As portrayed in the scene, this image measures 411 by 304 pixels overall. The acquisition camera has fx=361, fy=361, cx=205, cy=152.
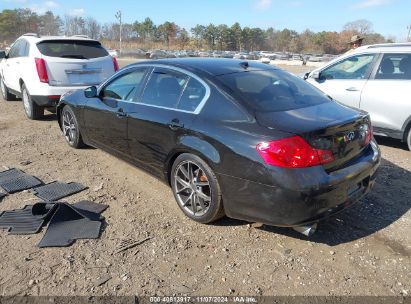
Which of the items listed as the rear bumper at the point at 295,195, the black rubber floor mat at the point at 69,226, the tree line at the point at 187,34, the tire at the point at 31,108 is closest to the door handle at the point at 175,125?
the rear bumper at the point at 295,195

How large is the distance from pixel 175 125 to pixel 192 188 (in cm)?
66

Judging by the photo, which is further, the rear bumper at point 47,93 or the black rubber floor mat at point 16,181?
the rear bumper at point 47,93

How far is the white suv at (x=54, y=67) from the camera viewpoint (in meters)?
7.09

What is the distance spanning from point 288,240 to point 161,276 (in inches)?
49.8


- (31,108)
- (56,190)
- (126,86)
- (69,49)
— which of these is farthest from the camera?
(31,108)

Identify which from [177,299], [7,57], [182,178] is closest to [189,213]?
[182,178]

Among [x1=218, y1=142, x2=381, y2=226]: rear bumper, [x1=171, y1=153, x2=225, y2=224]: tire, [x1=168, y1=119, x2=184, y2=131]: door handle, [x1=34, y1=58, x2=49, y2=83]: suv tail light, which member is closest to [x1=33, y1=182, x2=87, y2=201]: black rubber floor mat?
[x1=171, y1=153, x2=225, y2=224]: tire

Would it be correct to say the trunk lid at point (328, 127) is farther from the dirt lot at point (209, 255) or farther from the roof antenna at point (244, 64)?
the roof antenna at point (244, 64)

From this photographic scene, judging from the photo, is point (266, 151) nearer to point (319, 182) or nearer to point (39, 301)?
point (319, 182)

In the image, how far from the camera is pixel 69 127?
5953mm

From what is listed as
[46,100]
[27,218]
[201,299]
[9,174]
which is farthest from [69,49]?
[201,299]

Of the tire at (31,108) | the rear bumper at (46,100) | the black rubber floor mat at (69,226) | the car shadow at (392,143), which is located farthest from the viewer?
the tire at (31,108)

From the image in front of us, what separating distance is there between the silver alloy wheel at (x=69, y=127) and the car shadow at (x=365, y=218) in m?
3.29

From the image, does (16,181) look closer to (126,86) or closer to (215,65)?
(126,86)
